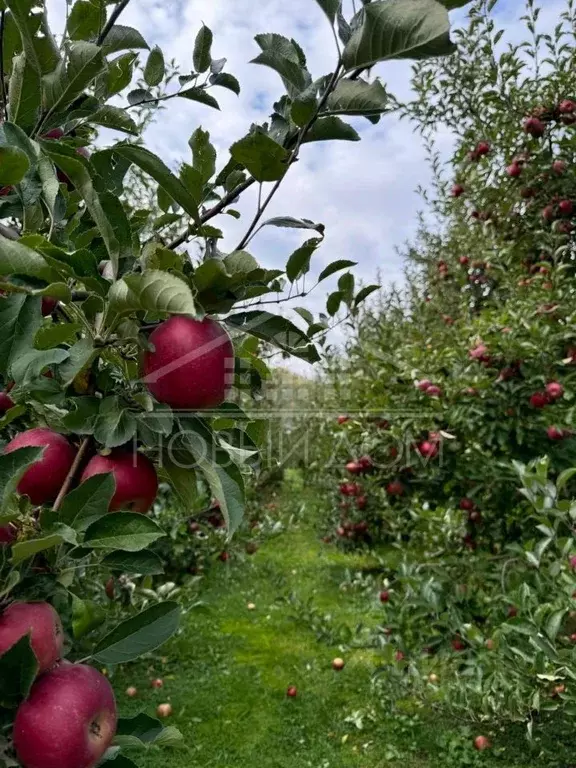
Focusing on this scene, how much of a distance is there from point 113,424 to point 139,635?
267 mm

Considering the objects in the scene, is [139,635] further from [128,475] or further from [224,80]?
[224,80]

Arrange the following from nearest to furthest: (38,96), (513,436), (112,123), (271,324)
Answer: (38,96)
(271,324)
(112,123)
(513,436)

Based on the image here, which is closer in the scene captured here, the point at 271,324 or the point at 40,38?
the point at 40,38

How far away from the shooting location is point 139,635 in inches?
29.2

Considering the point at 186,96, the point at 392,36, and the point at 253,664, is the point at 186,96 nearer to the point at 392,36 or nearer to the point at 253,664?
the point at 392,36

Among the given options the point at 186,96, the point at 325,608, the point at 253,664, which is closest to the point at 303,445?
the point at 325,608

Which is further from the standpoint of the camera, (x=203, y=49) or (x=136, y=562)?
(x=203, y=49)

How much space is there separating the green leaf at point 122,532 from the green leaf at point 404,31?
1.78 feet

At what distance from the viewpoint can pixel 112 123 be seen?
3.33 feet

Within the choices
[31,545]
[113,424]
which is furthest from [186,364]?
[31,545]

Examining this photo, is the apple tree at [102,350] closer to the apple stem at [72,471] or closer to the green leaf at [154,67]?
the apple stem at [72,471]

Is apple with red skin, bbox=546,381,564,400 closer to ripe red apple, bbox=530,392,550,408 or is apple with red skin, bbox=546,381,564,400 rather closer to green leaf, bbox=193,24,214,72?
ripe red apple, bbox=530,392,550,408

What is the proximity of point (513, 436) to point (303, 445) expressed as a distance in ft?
17.0

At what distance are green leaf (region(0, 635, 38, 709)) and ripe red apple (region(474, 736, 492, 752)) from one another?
2.82 meters
